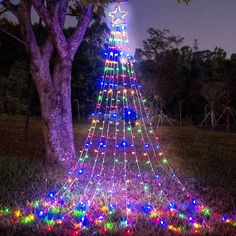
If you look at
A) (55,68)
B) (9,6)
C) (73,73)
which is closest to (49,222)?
(55,68)

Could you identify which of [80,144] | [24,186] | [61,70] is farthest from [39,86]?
[80,144]


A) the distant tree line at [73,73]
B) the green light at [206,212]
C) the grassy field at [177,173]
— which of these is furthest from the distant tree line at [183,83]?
the green light at [206,212]

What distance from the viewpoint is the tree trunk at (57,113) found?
909 cm

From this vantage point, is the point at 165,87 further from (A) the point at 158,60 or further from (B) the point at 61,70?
(B) the point at 61,70

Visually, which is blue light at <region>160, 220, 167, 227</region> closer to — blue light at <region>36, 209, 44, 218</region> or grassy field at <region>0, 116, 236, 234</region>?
grassy field at <region>0, 116, 236, 234</region>

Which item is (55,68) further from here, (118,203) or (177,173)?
(118,203)

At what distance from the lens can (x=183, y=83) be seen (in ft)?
130

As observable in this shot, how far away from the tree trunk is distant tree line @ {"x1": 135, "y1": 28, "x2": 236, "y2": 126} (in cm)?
1845

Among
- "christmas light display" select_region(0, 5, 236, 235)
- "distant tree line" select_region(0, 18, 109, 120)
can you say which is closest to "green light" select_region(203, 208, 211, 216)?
"christmas light display" select_region(0, 5, 236, 235)

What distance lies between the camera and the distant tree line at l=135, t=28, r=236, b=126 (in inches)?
1206

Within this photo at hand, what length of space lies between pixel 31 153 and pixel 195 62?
32862mm

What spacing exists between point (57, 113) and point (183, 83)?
3140 cm

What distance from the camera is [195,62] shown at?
42594mm

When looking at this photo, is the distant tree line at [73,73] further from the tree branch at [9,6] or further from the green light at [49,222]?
the green light at [49,222]
